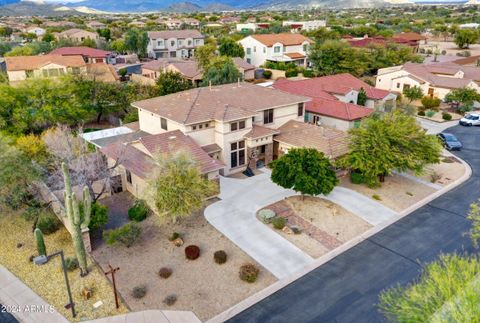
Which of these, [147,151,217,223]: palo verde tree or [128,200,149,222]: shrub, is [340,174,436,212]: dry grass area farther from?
[128,200,149,222]: shrub

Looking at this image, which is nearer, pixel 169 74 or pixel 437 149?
pixel 437 149

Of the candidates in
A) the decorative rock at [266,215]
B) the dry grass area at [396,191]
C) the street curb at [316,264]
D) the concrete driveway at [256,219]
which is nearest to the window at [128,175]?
the concrete driveway at [256,219]

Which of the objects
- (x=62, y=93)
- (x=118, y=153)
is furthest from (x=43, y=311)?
(x=62, y=93)

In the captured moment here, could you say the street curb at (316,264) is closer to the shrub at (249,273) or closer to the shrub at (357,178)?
the shrub at (249,273)

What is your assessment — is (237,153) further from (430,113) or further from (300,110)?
(430,113)

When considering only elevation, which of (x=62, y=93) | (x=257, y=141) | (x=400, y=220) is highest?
(x=62, y=93)

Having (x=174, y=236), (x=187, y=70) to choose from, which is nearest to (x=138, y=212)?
(x=174, y=236)

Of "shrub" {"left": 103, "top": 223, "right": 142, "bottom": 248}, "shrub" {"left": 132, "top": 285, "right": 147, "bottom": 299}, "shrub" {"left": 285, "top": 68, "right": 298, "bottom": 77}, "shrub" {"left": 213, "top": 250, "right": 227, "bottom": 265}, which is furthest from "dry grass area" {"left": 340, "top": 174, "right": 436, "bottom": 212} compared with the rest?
"shrub" {"left": 285, "top": 68, "right": 298, "bottom": 77}

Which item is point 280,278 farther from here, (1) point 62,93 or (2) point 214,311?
(1) point 62,93
